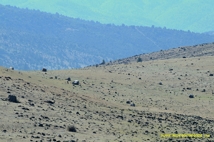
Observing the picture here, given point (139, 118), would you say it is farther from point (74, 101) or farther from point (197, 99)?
point (197, 99)

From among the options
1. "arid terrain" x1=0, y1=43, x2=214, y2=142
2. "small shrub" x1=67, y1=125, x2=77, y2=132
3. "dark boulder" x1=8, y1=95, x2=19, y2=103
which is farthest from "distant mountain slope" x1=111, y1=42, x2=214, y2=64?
"small shrub" x1=67, y1=125, x2=77, y2=132

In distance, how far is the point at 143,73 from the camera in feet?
190

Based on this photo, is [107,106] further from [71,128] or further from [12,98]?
[71,128]

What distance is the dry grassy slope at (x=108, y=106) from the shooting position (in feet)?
78.5

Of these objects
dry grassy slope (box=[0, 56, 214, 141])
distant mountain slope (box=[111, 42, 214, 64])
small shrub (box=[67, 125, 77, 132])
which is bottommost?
small shrub (box=[67, 125, 77, 132])

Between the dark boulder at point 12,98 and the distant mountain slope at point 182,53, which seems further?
the distant mountain slope at point 182,53

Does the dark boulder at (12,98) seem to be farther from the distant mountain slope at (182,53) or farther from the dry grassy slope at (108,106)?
the distant mountain slope at (182,53)

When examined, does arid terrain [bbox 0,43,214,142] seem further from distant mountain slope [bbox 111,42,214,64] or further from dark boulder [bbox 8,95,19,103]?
distant mountain slope [bbox 111,42,214,64]

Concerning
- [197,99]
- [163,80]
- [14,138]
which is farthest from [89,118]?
[163,80]

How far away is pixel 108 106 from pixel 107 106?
112mm

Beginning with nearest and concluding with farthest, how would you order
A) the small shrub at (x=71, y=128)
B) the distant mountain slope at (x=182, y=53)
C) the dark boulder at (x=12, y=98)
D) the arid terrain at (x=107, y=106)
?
the arid terrain at (x=107, y=106)
the small shrub at (x=71, y=128)
the dark boulder at (x=12, y=98)
the distant mountain slope at (x=182, y=53)

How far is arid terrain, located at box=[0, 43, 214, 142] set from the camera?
23.8m

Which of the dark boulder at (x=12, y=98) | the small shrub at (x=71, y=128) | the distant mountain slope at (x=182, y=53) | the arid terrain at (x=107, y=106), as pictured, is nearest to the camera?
the arid terrain at (x=107, y=106)

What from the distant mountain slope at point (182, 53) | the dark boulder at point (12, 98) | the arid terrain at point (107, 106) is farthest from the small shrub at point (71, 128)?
the distant mountain slope at point (182, 53)
